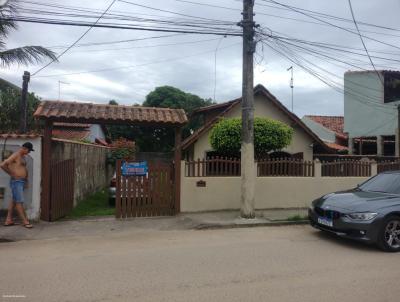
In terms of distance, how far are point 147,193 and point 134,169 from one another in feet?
2.24

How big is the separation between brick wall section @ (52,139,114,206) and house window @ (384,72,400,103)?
15412mm

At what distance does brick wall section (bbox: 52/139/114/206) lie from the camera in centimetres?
1166

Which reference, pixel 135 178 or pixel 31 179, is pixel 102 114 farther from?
pixel 31 179

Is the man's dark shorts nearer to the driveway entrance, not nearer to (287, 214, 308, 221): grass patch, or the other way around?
the driveway entrance

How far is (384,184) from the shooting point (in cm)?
909

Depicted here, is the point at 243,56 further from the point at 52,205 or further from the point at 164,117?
the point at 52,205

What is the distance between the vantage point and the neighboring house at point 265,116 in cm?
1828

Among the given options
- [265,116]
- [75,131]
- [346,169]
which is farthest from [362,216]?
[75,131]

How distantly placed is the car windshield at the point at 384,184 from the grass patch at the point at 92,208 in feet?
21.5

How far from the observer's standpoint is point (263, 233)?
31.0 feet

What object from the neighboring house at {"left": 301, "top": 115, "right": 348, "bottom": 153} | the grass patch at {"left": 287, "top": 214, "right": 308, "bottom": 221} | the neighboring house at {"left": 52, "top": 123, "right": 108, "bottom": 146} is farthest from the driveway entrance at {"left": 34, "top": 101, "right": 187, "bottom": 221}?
the neighboring house at {"left": 301, "top": 115, "right": 348, "bottom": 153}

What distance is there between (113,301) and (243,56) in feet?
24.3

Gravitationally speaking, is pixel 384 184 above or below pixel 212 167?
below

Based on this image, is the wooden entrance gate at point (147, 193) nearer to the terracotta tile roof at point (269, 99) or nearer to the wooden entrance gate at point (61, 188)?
the wooden entrance gate at point (61, 188)
